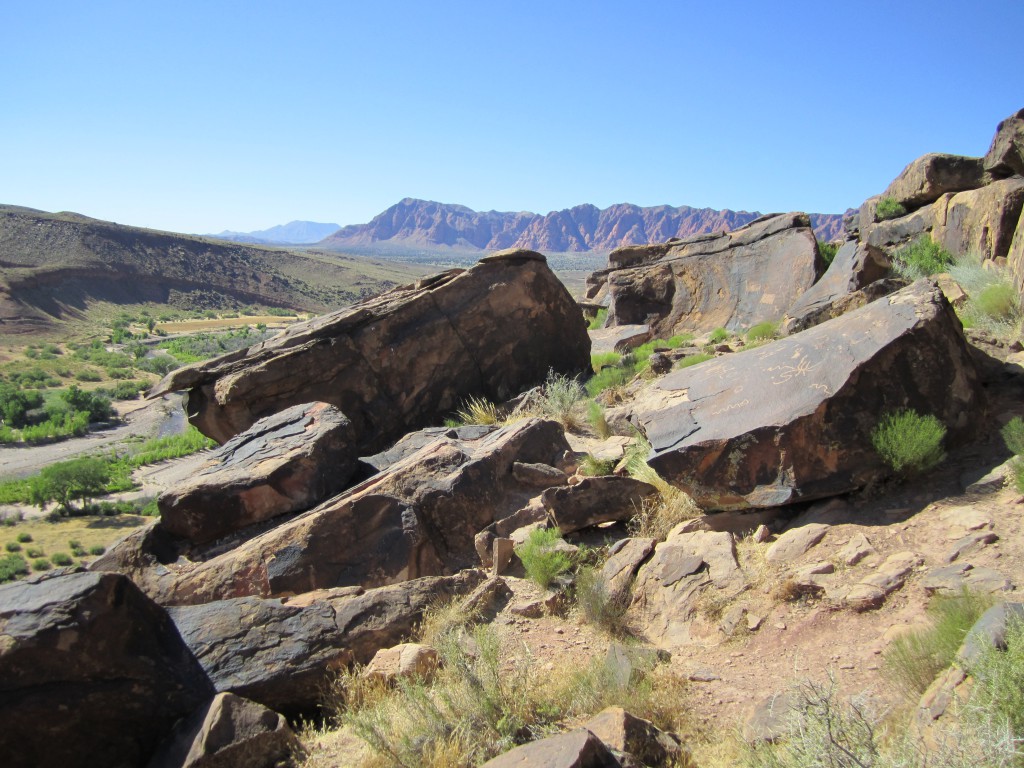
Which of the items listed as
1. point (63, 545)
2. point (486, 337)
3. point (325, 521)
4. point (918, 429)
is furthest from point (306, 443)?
point (63, 545)

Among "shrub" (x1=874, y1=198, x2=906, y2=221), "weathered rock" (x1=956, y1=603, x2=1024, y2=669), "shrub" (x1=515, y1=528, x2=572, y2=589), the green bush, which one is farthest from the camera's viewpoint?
the green bush

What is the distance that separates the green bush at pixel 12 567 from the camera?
2034 cm

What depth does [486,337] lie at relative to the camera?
11.6 meters

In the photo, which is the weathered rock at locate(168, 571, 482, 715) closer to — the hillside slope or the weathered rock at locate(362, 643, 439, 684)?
the weathered rock at locate(362, 643, 439, 684)

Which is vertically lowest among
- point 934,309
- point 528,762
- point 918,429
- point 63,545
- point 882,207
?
point 63,545

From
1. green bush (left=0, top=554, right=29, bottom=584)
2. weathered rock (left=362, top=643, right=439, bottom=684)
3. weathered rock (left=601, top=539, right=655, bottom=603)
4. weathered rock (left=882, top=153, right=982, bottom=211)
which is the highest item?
weathered rock (left=882, top=153, right=982, bottom=211)

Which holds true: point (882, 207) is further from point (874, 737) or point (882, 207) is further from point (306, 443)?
point (874, 737)

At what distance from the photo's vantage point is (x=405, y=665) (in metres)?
4.70

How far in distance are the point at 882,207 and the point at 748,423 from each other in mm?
11237

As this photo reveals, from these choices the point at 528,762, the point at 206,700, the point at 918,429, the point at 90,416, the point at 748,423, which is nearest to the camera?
the point at 528,762

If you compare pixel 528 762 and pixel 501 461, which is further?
pixel 501 461

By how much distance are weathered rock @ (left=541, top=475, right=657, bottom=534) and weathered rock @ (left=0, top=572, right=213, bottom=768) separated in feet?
10.3

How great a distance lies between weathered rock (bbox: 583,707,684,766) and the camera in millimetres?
3410

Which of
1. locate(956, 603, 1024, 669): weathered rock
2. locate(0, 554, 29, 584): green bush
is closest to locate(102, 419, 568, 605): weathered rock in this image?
locate(956, 603, 1024, 669): weathered rock
